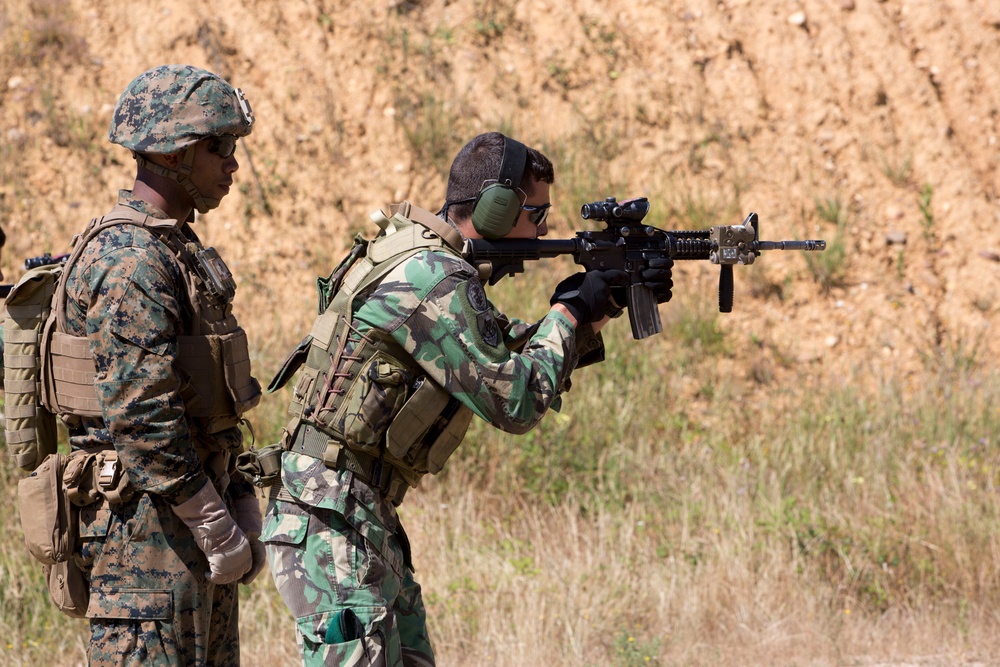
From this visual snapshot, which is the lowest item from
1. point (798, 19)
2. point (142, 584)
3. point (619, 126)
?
point (142, 584)

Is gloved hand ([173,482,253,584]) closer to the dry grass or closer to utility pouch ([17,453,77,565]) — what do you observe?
utility pouch ([17,453,77,565])

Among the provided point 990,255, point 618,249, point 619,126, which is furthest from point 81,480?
point 990,255

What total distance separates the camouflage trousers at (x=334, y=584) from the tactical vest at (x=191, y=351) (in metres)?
0.38

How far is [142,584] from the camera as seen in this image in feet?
9.07

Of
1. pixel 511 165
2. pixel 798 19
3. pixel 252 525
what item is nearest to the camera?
pixel 511 165

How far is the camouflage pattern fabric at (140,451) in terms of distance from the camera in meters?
2.65

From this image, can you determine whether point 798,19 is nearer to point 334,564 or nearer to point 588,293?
point 588,293

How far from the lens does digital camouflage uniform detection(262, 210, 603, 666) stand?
8.49 ft

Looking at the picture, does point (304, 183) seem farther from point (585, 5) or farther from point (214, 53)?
point (585, 5)

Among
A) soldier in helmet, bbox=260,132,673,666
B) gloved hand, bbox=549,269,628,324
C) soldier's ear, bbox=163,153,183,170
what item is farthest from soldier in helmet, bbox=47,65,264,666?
gloved hand, bbox=549,269,628,324

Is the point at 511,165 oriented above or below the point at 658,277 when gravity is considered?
above

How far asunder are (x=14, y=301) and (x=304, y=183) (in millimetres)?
4720

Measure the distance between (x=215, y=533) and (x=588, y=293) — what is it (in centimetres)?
126

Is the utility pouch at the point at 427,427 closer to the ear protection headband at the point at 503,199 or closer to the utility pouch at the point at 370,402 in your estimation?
the utility pouch at the point at 370,402
